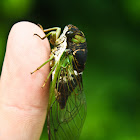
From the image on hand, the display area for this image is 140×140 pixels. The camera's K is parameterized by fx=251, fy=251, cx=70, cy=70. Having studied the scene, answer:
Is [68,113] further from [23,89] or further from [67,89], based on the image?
[23,89]

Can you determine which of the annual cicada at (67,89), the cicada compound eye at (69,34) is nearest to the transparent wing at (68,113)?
the annual cicada at (67,89)

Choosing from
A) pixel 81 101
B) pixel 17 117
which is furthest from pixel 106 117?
pixel 17 117

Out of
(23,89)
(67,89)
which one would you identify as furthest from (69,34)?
(23,89)

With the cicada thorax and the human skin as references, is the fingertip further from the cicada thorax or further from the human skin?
the cicada thorax

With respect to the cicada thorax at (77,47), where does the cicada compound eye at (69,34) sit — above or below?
above

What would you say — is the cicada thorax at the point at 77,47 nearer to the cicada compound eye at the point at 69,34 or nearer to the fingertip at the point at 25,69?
the cicada compound eye at the point at 69,34
